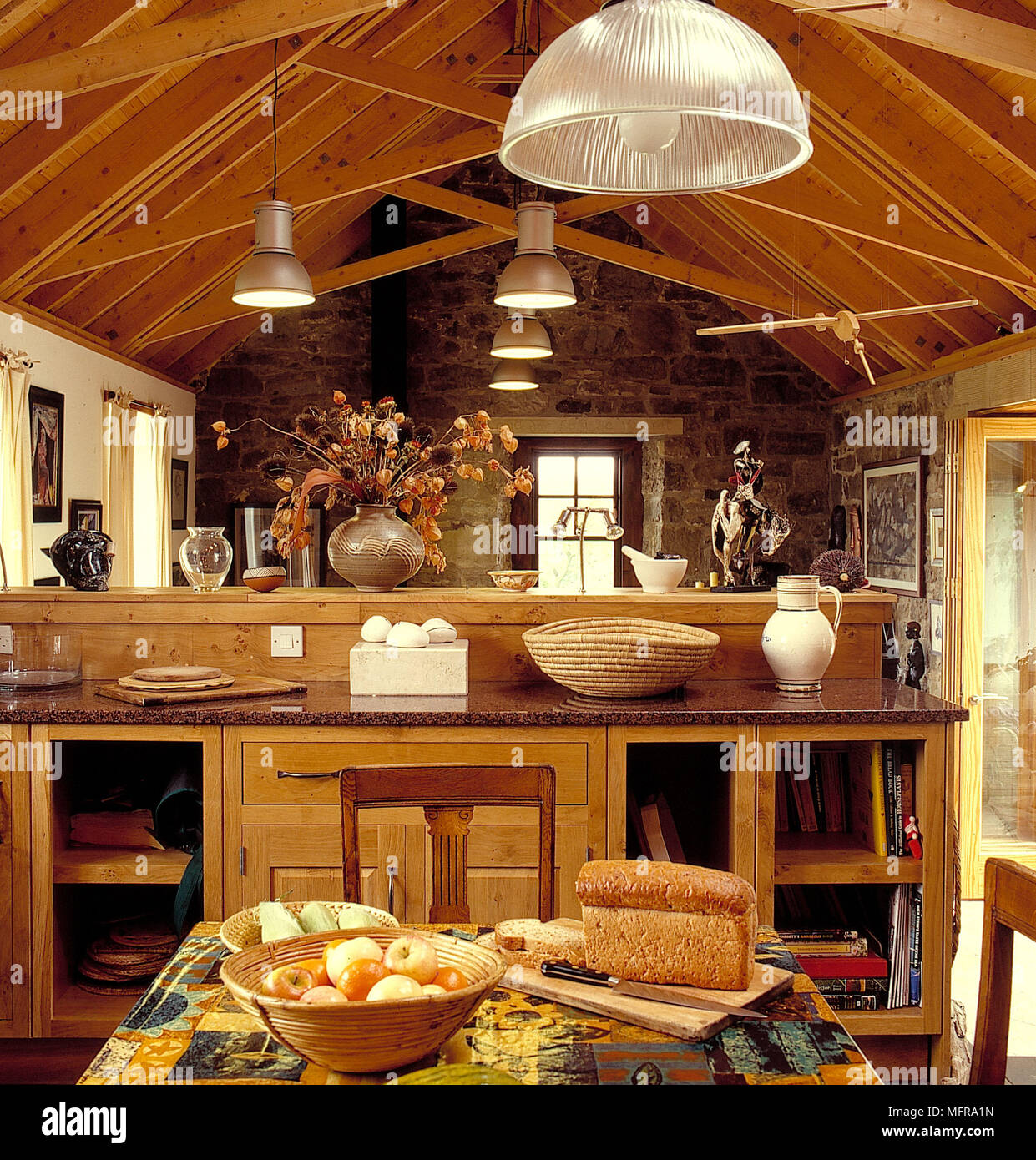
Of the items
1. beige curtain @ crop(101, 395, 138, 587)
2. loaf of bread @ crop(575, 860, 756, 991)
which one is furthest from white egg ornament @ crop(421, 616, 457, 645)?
beige curtain @ crop(101, 395, 138, 587)

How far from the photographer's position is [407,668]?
302 centimetres

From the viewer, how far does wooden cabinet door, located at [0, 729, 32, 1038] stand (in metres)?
2.77

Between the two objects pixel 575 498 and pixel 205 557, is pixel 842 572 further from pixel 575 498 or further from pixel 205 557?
pixel 575 498

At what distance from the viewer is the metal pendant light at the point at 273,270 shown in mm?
4020

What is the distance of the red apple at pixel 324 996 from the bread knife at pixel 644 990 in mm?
410

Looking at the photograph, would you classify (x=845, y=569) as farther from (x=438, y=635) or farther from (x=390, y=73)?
(x=390, y=73)

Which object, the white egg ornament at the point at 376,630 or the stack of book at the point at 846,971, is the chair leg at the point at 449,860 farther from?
the stack of book at the point at 846,971

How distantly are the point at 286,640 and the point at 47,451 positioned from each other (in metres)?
3.09

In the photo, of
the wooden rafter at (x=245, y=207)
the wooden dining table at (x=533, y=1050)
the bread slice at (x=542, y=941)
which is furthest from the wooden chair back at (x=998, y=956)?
the wooden rafter at (x=245, y=207)

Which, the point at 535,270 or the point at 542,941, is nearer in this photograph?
the point at 542,941

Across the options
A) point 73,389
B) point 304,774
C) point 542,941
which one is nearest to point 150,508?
point 73,389

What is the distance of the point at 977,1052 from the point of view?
1.54 metres

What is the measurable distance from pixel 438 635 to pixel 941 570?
397 centimetres

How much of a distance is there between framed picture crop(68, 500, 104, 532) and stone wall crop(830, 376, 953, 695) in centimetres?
463
